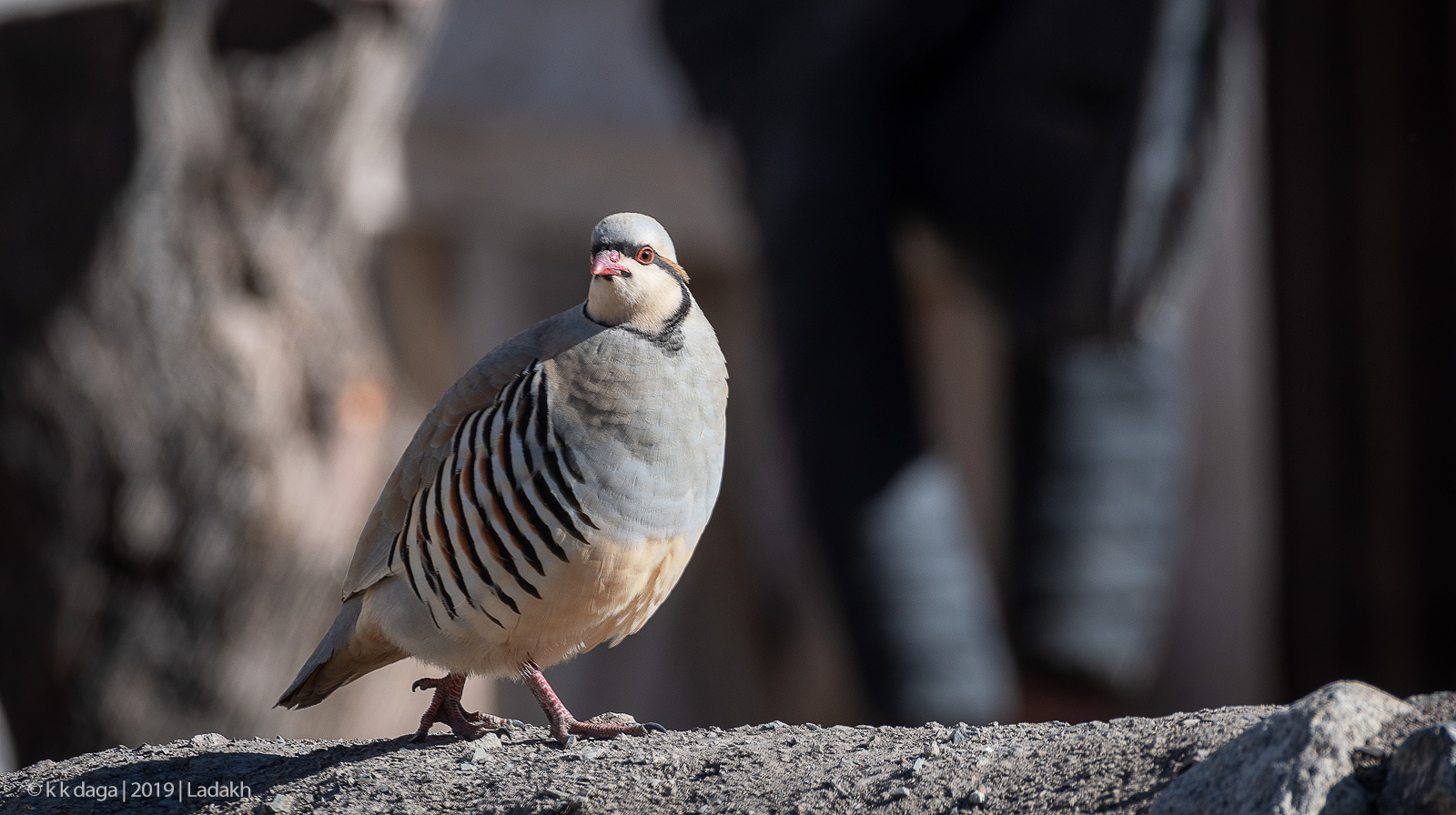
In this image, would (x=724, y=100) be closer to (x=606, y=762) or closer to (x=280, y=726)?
(x=280, y=726)

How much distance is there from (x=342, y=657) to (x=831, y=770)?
929 mm

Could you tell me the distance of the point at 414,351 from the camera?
8211 mm

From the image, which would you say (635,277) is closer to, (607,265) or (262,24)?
(607,265)

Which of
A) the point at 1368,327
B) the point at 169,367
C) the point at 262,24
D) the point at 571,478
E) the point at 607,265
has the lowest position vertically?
the point at 1368,327

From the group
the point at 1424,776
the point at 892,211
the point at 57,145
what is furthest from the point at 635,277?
the point at 892,211

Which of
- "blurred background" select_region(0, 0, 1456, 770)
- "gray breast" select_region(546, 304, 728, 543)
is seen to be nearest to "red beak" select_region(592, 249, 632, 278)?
"gray breast" select_region(546, 304, 728, 543)

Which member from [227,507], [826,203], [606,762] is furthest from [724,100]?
[606,762]

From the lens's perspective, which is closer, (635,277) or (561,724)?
(635,277)

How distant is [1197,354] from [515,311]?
366cm

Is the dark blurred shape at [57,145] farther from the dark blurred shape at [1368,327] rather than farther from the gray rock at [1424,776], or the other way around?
the dark blurred shape at [1368,327]

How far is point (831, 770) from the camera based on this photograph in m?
2.32

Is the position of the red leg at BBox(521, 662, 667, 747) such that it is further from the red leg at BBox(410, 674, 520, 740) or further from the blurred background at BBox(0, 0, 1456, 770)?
the blurred background at BBox(0, 0, 1456, 770)

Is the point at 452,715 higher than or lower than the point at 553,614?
lower

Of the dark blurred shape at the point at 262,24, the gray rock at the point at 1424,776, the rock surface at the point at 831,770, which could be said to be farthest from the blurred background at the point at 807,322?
the gray rock at the point at 1424,776
